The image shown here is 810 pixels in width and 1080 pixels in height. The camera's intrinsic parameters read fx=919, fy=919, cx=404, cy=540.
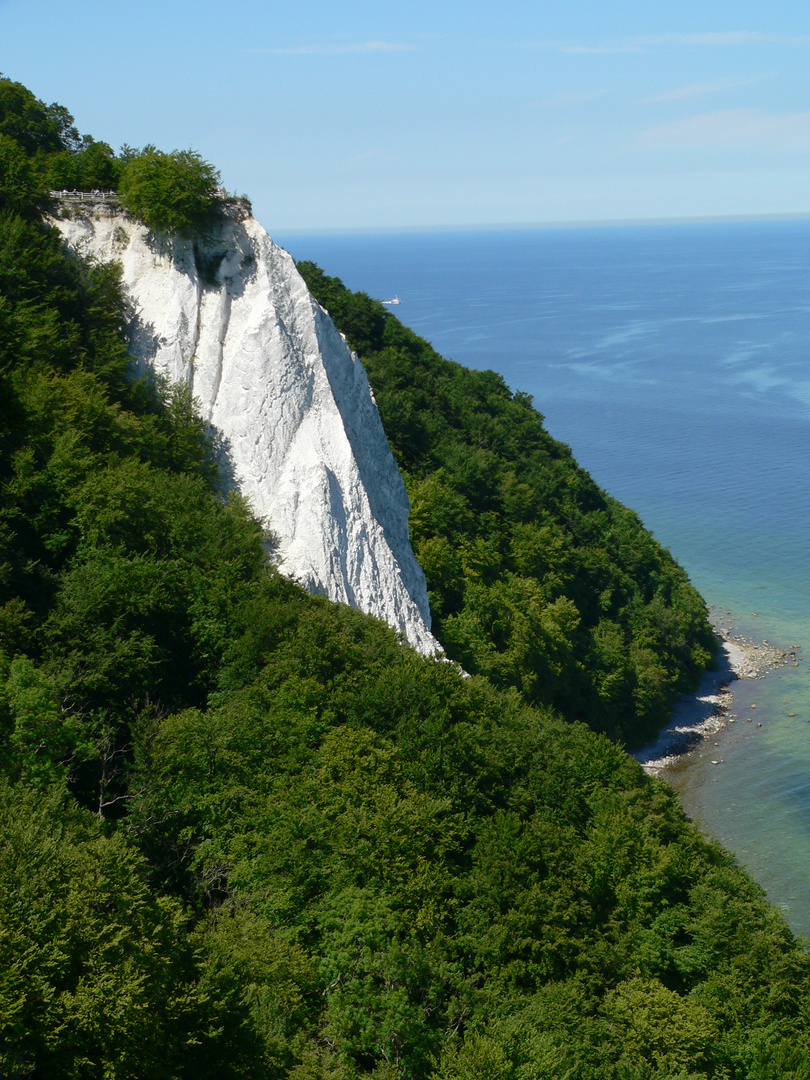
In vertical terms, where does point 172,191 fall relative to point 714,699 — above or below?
above

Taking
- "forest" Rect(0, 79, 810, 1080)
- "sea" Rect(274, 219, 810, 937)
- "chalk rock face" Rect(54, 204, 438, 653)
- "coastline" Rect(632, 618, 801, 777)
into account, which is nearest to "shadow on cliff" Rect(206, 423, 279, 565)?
"chalk rock face" Rect(54, 204, 438, 653)

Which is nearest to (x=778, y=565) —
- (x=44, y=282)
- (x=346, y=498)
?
(x=346, y=498)

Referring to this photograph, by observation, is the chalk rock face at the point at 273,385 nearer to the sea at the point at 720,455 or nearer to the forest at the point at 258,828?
the forest at the point at 258,828

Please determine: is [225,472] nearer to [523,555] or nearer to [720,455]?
[523,555]

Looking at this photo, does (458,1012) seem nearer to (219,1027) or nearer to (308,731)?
(219,1027)

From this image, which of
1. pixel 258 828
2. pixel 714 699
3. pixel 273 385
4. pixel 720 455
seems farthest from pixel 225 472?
pixel 720 455

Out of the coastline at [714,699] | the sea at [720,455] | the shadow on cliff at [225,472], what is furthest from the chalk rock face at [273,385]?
the sea at [720,455]
